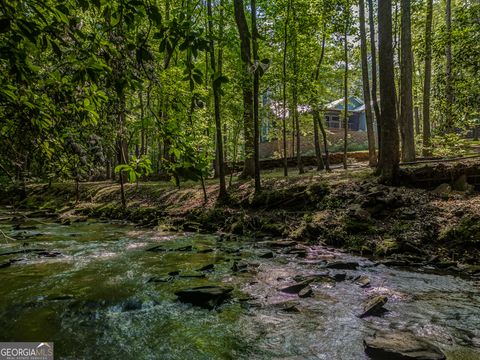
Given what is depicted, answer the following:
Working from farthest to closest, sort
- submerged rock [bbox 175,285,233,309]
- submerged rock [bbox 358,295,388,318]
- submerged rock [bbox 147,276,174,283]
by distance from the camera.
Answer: submerged rock [bbox 147,276,174,283], submerged rock [bbox 175,285,233,309], submerged rock [bbox 358,295,388,318]

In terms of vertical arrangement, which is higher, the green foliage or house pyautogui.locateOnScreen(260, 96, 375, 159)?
house pyautogui.locateOnScreen(260, 96, 375, 159)

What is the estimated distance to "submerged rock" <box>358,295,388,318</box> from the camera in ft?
16.7

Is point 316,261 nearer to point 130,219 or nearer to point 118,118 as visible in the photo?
point 118,118

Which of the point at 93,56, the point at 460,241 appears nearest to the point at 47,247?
the point at 93,56

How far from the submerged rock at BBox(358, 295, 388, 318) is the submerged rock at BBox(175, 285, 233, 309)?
7.54 feet

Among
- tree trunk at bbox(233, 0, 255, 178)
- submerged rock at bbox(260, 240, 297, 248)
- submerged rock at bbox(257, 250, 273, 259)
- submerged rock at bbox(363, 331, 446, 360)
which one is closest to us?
submerged rock at bbox(363, 331, 446, 360)

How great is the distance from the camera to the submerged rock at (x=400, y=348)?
376 centimetres

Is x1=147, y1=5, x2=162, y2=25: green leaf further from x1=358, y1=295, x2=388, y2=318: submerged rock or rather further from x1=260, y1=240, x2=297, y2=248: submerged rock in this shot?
x1=260, y1=240, x2=297, y2=248: submerged rock

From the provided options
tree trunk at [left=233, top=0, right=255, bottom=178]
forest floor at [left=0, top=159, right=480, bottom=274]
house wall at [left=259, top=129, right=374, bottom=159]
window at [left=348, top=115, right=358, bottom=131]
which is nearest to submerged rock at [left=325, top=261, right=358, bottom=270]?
forest floor at [left=0, top=159, right=480, bottom=274]

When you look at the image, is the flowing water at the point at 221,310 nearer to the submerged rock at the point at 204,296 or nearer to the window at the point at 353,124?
the submerged rock at the point at 204,296

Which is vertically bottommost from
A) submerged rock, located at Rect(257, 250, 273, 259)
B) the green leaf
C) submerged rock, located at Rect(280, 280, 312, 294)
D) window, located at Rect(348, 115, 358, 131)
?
submerged rock, located at Rect(257, 250, 273, 259)

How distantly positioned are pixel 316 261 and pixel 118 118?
19.2 feet

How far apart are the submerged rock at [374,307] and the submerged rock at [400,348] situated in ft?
2.80

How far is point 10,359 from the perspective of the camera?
3.82m
